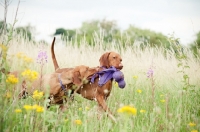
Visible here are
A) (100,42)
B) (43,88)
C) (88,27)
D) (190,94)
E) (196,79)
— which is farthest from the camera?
(88,27)

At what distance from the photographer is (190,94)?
379 cm

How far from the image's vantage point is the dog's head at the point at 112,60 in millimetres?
3165

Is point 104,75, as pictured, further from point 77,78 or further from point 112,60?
point 77,78

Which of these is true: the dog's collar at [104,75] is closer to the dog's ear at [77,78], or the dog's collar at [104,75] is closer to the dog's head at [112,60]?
the dog's head at [112,60]

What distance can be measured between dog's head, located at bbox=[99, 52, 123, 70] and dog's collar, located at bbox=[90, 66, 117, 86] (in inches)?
3.1

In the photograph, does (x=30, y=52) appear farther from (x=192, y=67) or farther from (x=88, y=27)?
(x=88, y=27)

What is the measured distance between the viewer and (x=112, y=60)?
10.5ft

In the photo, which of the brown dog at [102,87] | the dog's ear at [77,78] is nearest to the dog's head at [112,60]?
the brown dog at [102,87]

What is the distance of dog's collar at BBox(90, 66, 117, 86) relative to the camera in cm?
308

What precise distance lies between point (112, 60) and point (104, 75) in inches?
9.4

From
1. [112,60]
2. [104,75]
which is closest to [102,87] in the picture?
[104,75]

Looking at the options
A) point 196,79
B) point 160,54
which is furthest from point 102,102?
point 160,54

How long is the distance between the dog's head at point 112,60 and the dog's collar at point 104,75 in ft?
0.26

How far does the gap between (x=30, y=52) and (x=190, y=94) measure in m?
3.93
